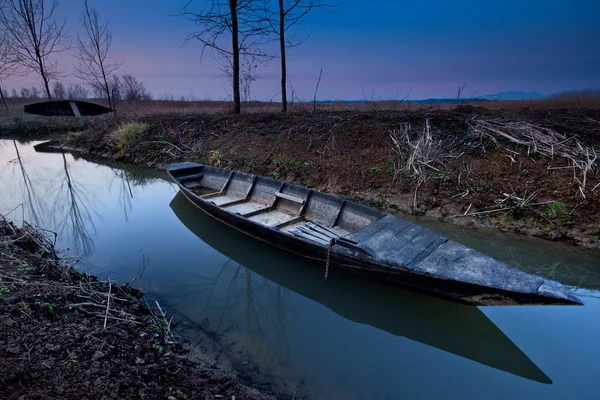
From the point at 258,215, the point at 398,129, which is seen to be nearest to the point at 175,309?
the point at 258,215

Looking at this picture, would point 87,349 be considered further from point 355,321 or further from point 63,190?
point 63,190

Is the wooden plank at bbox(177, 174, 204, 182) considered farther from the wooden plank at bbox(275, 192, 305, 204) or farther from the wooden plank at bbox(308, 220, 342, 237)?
the wooden plank at bbox(308, 220, 342, 237)

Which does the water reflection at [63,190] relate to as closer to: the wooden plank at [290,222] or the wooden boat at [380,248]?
the wooden boat at [380,248]

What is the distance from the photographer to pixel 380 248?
3785 millimetres

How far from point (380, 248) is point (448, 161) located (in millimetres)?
4516

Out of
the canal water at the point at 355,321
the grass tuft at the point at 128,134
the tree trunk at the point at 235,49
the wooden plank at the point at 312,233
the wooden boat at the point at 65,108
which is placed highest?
the tree trunk at the point at 235,49

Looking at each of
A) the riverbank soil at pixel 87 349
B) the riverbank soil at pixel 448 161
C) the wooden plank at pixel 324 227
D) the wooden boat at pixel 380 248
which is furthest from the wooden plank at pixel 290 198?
the riverbank soil at pixel 87 349

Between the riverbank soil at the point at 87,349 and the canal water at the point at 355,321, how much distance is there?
42 centimetres

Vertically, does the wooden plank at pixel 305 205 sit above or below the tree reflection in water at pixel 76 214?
above

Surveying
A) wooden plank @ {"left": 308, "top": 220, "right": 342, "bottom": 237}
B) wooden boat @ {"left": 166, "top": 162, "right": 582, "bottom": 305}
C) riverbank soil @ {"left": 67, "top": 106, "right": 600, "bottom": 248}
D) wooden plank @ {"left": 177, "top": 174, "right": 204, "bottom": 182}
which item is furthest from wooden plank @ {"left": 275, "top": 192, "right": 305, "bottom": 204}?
wooden plank @ {"left": 177, "top": 174, "right": 204, "bottom": 182}

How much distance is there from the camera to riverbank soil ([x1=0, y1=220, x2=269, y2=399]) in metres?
2.06

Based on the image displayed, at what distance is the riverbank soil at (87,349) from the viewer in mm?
2059

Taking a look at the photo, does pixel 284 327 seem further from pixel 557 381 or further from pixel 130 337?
pixel 557 381

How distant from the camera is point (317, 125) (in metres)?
9.83
